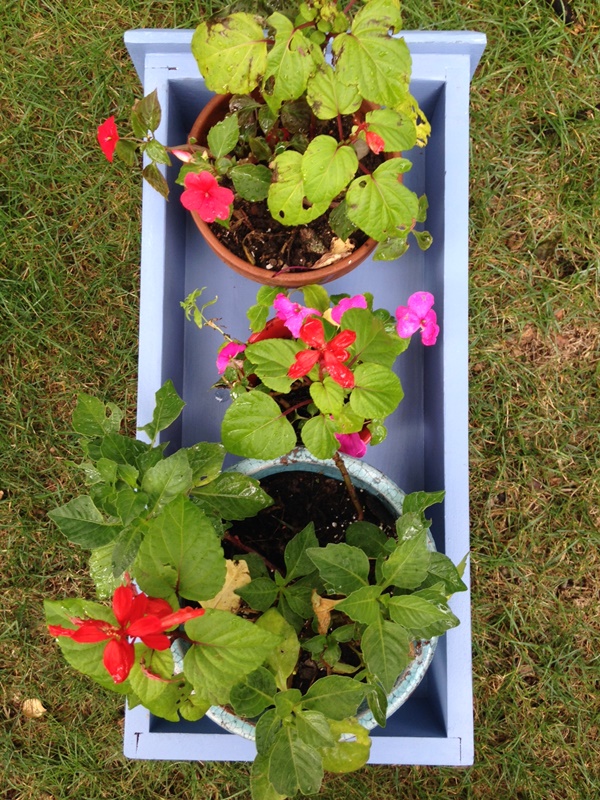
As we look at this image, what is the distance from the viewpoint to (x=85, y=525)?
742 mm

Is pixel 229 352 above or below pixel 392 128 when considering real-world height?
below

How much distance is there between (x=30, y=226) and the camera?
144cm

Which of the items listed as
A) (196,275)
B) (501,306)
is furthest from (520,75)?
(196,275)

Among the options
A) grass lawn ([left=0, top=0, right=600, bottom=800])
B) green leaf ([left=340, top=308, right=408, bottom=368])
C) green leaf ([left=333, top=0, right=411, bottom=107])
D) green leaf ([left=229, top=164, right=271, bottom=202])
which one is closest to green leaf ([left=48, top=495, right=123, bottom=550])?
green leaf ([left=340, top=308, right=408, bottom=368])

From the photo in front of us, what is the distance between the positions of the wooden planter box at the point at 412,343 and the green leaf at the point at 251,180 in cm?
17

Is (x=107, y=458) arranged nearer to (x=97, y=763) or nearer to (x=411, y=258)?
(x=411, y=258)

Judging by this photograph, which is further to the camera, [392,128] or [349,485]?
[349,485]

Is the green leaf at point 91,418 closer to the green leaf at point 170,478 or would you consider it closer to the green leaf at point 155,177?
the green leaf at point 170,478

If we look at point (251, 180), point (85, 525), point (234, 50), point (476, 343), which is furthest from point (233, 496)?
point (476, 343)

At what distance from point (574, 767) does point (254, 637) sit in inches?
41.2

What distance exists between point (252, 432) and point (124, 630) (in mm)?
257

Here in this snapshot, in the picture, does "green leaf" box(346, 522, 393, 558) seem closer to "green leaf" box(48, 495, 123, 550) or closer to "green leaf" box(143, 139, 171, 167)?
"green leaf" box(48, 495, 123, 550)

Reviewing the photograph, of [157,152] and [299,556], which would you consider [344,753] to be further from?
[157,152]

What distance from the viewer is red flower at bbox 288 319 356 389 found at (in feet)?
2.28
